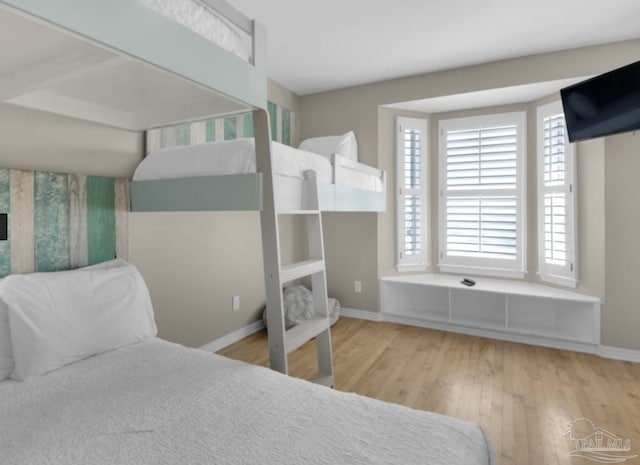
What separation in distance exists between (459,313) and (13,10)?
361 cm

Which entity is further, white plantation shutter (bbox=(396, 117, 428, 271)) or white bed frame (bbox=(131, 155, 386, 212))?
white plantation shutter (bbox=(396, 117, 428, 271))

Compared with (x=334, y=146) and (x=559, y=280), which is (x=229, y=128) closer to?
(x=334, y=146)

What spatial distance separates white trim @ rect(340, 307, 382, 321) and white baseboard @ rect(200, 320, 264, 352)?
949 mm

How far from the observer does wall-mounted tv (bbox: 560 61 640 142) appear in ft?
6.98

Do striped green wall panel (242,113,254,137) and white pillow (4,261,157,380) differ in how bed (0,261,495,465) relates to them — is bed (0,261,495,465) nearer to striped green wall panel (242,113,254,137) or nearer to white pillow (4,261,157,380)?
white pillow (4,261,157,380)

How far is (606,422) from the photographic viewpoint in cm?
190

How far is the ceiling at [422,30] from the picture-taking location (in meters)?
2.24

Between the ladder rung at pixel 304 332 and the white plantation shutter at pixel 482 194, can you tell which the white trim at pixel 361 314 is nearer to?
the white plantation shutter at pixel 482 194

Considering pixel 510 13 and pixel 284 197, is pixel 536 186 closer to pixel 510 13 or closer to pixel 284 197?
pixel 510 13

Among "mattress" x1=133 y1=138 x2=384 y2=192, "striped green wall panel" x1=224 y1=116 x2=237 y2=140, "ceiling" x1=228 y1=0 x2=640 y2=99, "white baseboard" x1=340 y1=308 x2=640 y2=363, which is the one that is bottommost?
"white baseboard" x1=340 y1=308 x2=640 y2=363

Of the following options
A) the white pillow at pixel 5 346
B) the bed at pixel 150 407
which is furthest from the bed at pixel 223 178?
the white pillow at pixel 5 346

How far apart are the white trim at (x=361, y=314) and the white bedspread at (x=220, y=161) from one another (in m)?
1.90

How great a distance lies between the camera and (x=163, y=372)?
1414mm

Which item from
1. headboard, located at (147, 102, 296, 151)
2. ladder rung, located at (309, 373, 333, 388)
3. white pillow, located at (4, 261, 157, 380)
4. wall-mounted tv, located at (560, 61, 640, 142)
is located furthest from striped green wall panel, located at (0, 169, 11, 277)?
wall-mounted tv, located at (560, 61, 640, 142)
